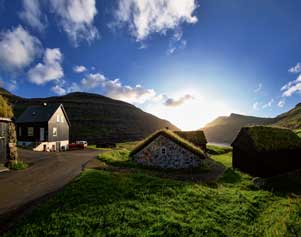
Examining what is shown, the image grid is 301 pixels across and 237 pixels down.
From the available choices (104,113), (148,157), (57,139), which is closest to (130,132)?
(104,113)

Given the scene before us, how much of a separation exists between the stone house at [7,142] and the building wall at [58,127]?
25.6 m

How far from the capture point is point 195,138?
41.0 m

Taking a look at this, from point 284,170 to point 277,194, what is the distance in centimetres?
1103

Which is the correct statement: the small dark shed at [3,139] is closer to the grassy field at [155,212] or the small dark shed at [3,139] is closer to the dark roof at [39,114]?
the grassy field at [155,212]

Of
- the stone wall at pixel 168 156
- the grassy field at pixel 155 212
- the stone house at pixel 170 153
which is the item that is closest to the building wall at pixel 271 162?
the stone house at pixel 170 153

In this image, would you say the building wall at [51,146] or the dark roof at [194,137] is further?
the dark roof at [194,137]

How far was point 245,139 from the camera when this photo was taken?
86.0ft

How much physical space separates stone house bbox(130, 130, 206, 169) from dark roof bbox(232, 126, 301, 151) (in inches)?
270

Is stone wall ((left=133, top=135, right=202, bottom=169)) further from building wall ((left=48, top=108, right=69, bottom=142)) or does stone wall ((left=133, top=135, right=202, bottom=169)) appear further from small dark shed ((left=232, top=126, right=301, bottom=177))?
building wall ((left=48, top=108, right=69, bottom=142))

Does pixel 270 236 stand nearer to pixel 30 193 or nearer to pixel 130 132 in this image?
pixel 30 193

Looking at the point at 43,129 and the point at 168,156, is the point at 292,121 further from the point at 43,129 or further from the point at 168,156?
the point at 43,129

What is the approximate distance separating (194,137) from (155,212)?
33256 millimetres

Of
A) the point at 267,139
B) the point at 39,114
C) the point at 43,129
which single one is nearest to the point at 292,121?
the point at 267,139

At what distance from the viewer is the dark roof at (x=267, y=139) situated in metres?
23.3
